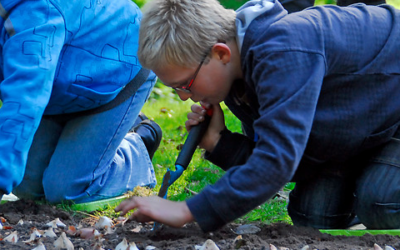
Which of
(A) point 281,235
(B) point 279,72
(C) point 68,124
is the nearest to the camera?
(B) point 279,72

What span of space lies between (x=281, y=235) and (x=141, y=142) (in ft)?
4.58

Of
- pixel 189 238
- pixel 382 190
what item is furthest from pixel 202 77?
pixel 382 190

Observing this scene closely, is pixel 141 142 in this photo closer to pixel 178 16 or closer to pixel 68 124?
pixel 68 124

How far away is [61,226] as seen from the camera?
2355 mm

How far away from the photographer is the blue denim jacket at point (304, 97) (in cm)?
183

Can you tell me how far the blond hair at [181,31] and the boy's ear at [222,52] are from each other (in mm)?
21

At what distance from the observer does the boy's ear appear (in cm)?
203

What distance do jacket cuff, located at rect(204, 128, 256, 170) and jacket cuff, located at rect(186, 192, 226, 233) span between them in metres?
0.65

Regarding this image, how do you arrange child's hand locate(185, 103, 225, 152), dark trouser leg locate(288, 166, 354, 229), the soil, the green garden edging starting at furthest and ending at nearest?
the green garden edging → dark trouser leg locate(288, 166, 354, 229) → child's hand locate(185, 103, 225, 152) → the soil

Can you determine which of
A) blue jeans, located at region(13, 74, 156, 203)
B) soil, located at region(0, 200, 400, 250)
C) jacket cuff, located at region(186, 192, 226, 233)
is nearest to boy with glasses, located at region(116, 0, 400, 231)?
jacket cuff, located at region(186, 192, 226, 233)

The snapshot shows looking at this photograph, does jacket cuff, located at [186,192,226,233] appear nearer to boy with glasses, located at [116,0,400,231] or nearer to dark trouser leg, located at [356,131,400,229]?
boy with glasses, located at [116,0,400,231]

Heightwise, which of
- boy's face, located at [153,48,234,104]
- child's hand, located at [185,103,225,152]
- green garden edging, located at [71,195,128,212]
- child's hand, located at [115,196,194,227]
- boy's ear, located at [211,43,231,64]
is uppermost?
boy's ear, located at [211,43,231,64]

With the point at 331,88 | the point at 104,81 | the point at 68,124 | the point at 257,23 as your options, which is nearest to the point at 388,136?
the point at 331,88

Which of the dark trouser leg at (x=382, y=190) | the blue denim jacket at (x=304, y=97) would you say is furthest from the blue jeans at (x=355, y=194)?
the blue denim jacket at (x=304, y=97)
